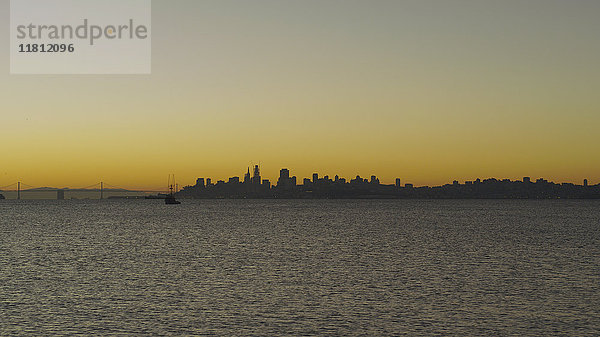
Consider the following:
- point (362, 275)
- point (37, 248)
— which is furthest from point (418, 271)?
point (37, 248)

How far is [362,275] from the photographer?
61.8 m

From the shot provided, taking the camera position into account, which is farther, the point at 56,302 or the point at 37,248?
the point at 37,248

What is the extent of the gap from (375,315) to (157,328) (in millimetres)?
13346

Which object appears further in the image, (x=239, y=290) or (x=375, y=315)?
(x=239, y=290)

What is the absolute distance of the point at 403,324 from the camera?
38875mm

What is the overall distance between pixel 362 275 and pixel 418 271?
693 centimetres

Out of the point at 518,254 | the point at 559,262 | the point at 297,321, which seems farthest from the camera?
the point at 518,254

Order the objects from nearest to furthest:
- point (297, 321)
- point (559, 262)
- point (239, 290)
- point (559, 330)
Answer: point (559, 330), point (297, 321), point (239, 290), point (559, 262)

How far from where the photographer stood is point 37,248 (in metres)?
96.7

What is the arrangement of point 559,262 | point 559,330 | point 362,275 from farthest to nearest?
point 559,262 → point 362,275 → point 559,330

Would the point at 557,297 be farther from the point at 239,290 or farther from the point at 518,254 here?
the point at 518,254

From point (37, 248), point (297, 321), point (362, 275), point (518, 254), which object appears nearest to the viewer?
point (297, 321)

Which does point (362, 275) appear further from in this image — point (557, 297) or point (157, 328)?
point (157, 328)

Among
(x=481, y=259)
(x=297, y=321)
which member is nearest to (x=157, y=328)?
(x=297, y=321)
